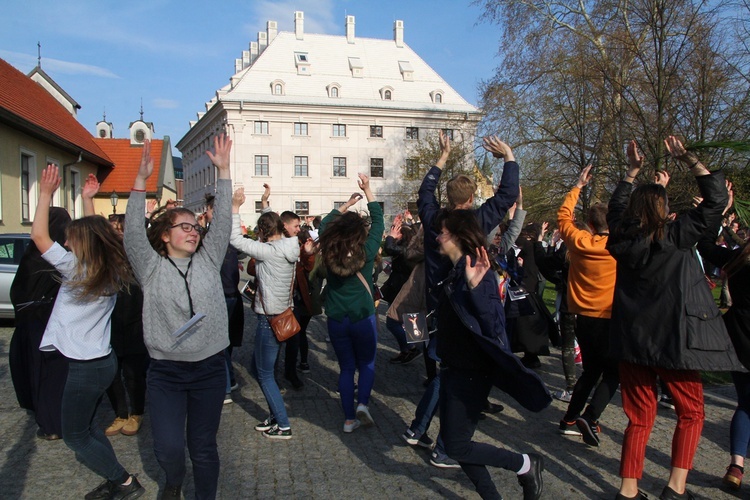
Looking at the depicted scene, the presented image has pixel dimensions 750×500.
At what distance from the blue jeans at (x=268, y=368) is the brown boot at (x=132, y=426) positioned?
114 centimetres

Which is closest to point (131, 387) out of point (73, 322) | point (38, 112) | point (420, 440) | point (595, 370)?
point (73, 322)

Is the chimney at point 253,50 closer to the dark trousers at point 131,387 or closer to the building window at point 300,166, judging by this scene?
the building window at point 300,166

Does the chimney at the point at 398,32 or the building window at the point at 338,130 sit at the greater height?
the chimney at the point at 398,32

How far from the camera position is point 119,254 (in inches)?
155

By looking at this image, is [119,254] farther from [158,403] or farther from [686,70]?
[686,70]

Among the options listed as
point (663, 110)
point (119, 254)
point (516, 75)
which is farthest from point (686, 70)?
point (119, 254)

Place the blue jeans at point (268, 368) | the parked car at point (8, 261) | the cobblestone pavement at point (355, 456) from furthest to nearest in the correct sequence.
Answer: the parked car at point (8, 261)
the blue jeans at point (268, 368)
the cobblestone pavement at point (355, 456)

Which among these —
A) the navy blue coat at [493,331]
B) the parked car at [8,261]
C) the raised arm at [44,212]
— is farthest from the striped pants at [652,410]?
the parked car at [8,261]

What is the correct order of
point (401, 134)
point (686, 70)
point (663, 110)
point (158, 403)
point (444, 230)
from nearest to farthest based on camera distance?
point (158, 403) < point (444, 230) < point (663, 110) < point (686, 70) < point (401, 134)

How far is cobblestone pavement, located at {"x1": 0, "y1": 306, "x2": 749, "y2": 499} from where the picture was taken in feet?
13.6

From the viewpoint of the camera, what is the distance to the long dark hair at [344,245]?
5203mm

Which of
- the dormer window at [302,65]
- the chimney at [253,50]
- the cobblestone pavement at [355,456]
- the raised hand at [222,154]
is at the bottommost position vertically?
the cobblestone pavement at [355,456]

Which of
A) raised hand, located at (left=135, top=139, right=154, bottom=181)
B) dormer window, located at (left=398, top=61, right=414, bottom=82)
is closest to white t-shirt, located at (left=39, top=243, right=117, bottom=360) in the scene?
raised hand, located at (left=135, top=139, right=154, bottom=181)

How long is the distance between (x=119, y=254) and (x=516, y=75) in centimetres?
2064
